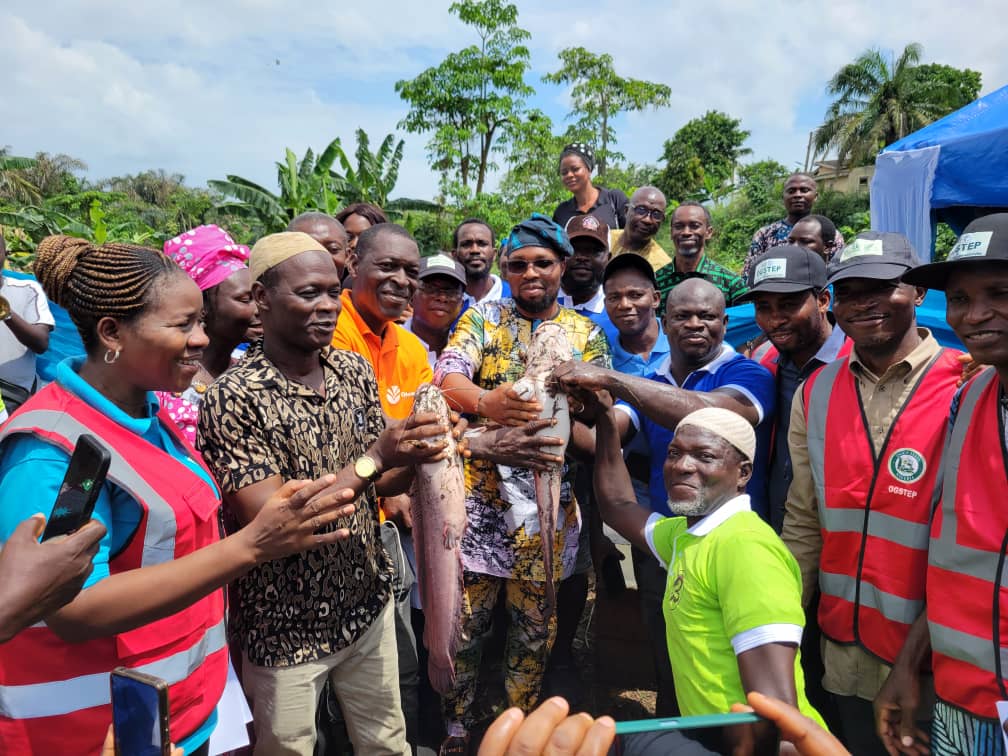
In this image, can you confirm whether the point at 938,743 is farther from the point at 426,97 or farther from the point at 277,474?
the point at 426,97

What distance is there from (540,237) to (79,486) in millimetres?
2225

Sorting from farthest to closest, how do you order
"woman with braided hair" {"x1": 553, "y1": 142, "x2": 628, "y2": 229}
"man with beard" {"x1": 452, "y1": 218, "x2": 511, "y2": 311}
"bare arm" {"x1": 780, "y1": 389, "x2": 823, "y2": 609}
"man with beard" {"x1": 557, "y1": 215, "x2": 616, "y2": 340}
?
"woman with braided hair" {"x1": 553, "y1": 142, "x2": 628, "y2": 229} < "man with beard" {"x1": 452, "y1": 218, "x2": 511, "y2": 311} < "man with beard" {"x1": 557, "y1": 215, "x2": 616, "y2": 340} < "bare arm" {"x1": 780, "y1": 389, "x2": 823, "y2": 609}

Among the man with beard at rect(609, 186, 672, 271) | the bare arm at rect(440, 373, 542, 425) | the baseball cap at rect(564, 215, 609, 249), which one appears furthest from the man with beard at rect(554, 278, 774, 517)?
the man with beard at rect(609, 186, 672, 271)

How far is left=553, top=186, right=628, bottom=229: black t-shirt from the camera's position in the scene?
22.6 feet

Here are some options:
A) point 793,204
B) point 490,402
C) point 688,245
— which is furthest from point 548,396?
point 793,204

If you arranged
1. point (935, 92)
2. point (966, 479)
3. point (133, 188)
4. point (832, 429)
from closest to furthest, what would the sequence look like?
point (966, 479) < point (832, 429) < point (935, 92) < point (133, 188)

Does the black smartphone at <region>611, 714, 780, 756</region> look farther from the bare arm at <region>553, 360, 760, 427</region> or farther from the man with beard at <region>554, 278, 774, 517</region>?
the man with beard at <region>554, 278, 774, 517</region>

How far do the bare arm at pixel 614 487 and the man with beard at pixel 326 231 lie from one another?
2396 millimetres

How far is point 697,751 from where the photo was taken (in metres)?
1.47

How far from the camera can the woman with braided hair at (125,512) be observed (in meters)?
1.71

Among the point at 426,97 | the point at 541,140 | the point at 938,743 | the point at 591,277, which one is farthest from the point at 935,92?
the point at 938,743

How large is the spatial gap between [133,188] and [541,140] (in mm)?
44344

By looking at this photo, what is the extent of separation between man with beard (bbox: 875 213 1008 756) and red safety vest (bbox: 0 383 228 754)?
2.33 meters

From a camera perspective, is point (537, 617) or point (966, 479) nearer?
point (966, 479)
